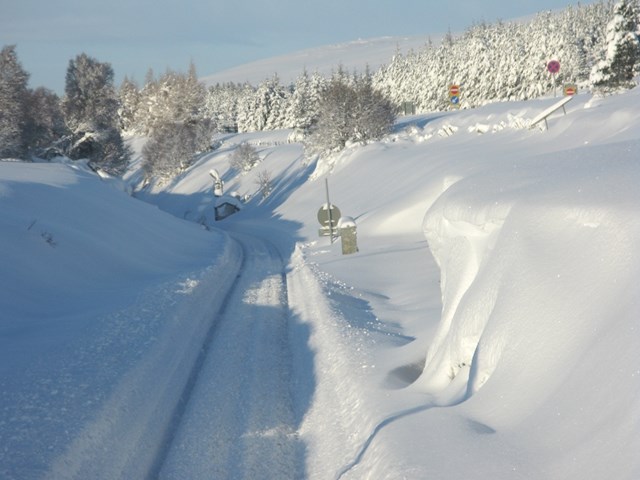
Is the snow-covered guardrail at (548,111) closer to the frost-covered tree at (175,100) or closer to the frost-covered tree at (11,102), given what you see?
the frost-covered tree at (11,102)

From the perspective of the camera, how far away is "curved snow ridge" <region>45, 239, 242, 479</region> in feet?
24.8

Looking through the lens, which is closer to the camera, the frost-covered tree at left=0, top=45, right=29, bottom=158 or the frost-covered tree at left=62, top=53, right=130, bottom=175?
the frost-covered tree at left=0, top=45, right=29, bottom=158

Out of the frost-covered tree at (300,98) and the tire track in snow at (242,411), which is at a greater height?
the frost-covered tree at (300,98)

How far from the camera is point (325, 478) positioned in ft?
23.2

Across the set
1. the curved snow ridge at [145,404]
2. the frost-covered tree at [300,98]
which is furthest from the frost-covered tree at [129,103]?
the curved snow ridge at [145,404]

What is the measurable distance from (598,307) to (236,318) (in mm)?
10771

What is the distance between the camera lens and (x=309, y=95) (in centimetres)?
9862

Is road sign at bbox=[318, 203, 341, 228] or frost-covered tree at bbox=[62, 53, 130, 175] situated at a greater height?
frost-covered tree at bbox=[62, 53, 130, 175]

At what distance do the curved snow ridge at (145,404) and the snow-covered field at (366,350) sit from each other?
0.03 meters

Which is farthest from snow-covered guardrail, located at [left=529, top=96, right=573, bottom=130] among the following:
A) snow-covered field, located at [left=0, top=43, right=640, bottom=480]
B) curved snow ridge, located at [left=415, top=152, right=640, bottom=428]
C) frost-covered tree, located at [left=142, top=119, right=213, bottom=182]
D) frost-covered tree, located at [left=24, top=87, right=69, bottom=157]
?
frost-covered tree, located at [left=142, top=119, right=213, bottom=182]

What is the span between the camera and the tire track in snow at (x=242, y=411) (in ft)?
25.2

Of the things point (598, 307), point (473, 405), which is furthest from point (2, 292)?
point (598, 307)

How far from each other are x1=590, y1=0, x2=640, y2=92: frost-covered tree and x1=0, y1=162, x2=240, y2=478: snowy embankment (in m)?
22.7

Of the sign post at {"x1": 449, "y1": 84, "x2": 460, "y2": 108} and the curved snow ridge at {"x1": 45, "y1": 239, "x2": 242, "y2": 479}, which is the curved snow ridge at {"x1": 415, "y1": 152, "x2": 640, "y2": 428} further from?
the sign post at {"x1": 449, "y1": 84, "x2": 460, "y2": 108}
